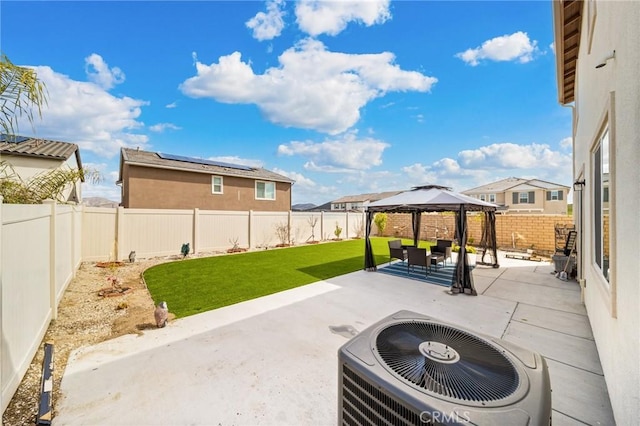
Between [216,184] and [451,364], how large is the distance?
621 inches

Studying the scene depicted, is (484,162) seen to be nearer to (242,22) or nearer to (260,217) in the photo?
(260,217)

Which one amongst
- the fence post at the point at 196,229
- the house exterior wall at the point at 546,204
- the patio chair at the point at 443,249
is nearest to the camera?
the patio chair at the point at 443,249

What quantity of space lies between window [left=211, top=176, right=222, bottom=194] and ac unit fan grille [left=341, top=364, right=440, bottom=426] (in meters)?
15.4

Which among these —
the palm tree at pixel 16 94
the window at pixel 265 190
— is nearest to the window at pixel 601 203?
the palm tree at pixel 16 94

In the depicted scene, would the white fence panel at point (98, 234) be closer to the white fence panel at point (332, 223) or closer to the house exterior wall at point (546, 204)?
the white fence panel at point (332, 223)

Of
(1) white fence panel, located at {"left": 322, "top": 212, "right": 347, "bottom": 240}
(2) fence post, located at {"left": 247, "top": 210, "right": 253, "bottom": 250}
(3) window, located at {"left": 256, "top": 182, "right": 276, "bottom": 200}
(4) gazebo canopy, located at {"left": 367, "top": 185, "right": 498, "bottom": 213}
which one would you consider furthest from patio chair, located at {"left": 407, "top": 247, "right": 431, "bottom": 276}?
(3) window, located at {"left": 256, "top": 182, "right": 276, "bottom": 200}

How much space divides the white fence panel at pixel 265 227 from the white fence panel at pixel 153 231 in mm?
3042

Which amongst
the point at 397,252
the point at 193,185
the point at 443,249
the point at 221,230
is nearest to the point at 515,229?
the point at 443,249

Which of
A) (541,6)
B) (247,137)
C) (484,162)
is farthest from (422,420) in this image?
(484,162)

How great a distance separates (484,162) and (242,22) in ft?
79.3

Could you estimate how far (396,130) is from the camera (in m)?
15.8

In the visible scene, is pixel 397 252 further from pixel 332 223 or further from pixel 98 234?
pixel 98 234

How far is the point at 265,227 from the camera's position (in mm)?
13797

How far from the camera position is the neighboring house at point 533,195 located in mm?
26031
